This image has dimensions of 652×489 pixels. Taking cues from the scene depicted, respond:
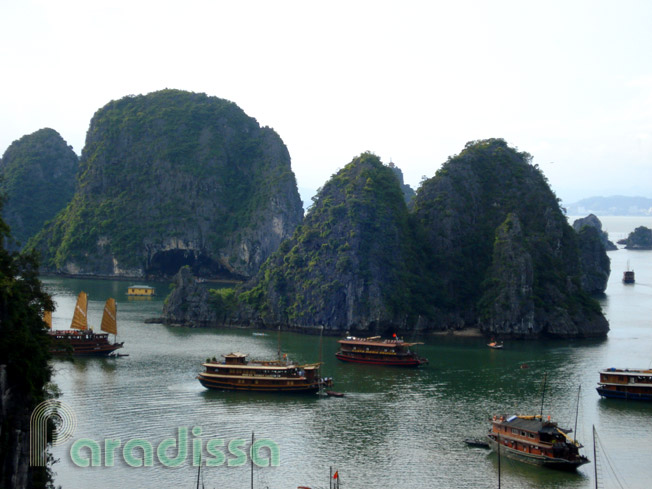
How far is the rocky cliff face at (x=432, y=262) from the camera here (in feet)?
306

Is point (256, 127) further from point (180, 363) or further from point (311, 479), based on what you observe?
point (311, 479)

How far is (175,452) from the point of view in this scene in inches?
1853

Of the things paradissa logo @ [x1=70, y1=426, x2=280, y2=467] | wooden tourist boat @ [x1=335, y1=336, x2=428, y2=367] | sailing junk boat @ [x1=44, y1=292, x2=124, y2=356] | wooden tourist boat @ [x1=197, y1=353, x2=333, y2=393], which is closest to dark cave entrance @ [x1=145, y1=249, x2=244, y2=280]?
sailing junk boat @ [x1=44, y1=292, x2=124, y2=356]

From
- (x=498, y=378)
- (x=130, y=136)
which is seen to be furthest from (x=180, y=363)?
(x=130, y=136)

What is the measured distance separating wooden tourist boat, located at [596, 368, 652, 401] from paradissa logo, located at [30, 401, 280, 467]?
94.4 feet

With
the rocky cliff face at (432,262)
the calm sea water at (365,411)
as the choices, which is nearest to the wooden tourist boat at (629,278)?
the rocky cliff face at (432,262)

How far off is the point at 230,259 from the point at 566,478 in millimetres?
124048

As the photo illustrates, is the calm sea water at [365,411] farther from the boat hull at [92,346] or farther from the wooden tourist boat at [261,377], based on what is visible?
the boat hull at [92,346]

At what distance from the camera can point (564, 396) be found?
61.8 meters

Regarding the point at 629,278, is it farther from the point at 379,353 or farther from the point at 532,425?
the point at 532,425

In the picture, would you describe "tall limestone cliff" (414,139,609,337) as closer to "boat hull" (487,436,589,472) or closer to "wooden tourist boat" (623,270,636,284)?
"boat hull" (487,436,589,472)

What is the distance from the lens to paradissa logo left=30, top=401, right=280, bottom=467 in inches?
1766

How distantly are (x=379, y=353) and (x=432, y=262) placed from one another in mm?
31731

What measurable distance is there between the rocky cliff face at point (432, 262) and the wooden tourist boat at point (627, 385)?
28814 millimetres
